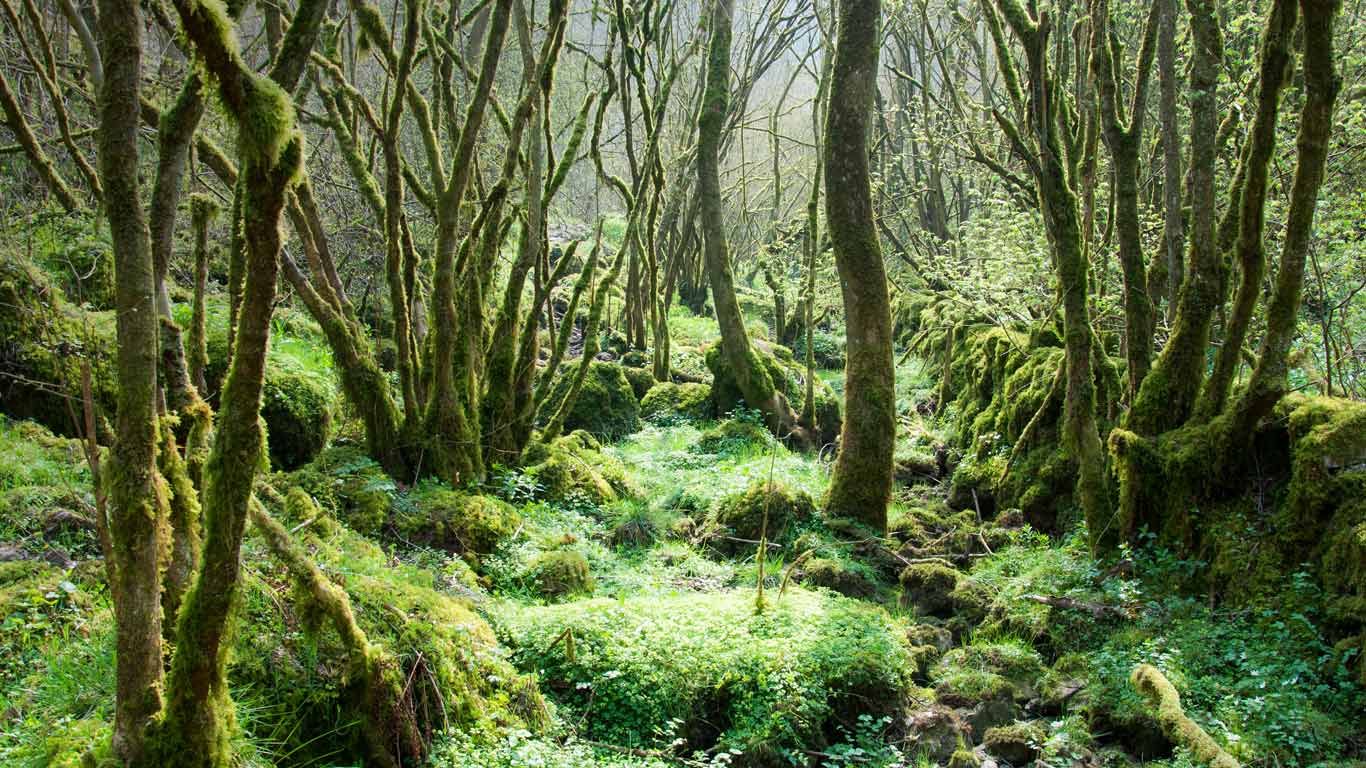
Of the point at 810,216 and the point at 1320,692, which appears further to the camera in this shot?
the point at 810,216

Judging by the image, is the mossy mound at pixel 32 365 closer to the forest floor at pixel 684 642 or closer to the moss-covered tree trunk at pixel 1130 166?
the forest floor at pixel 684 642

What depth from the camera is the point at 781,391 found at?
465 inches

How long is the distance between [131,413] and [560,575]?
3.74m

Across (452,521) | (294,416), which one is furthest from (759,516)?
(294,416)

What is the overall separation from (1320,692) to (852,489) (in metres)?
3.77

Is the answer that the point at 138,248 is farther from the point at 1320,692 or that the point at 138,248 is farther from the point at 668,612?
the point at 1320,692

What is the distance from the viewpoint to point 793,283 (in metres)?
18.5

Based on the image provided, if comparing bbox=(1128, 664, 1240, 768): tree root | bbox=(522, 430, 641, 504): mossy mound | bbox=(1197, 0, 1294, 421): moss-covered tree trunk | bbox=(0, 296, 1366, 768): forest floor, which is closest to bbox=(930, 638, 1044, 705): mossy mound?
bbox=(0, 296, 1366, 768): forest floor

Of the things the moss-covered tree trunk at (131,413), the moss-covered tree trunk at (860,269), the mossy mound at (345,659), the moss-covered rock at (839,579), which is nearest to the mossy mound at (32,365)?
the mossy mound at (345,659)

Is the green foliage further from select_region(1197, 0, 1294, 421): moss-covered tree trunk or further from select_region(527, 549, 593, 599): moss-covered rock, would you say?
select_region(527, 549, 593, 599): moss-covered rock

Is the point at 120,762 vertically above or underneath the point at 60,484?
underneath

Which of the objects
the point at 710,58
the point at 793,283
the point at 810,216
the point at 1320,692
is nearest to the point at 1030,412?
the point at 810,216

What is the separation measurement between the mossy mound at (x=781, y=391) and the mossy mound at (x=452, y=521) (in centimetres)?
540

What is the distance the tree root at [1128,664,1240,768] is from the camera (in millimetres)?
3787
